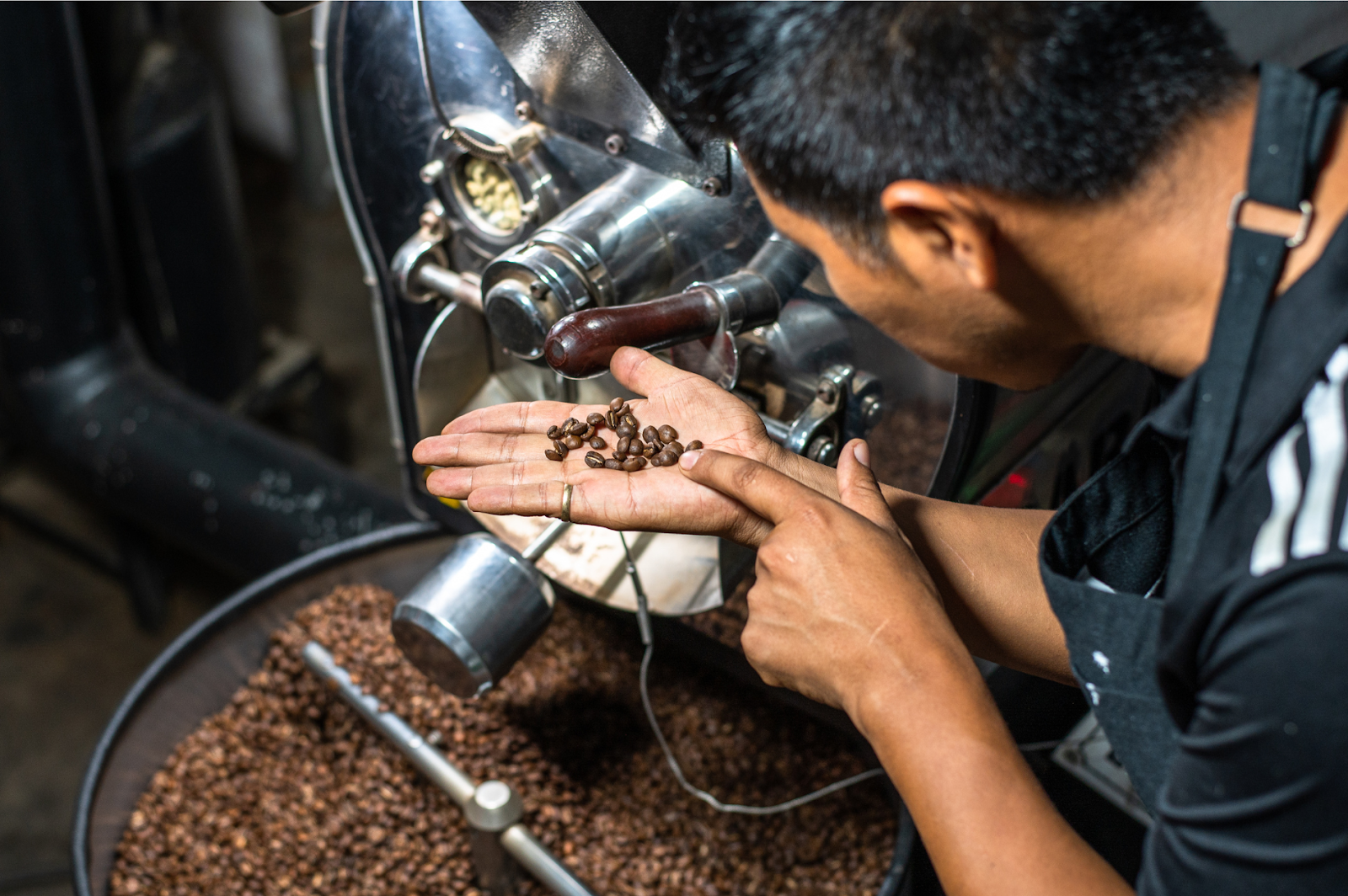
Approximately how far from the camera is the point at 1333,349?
1.96 feet

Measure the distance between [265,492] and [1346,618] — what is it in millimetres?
1517

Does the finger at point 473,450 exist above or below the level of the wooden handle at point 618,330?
below

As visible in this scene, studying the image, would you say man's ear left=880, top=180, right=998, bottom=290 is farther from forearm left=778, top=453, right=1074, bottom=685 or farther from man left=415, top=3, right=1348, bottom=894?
forearm left=778, top=453, right=1074, bottom=685

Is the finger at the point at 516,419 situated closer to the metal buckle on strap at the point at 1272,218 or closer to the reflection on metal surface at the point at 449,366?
the reflection on metal surface at the point at 449,366

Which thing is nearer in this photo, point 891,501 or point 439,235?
point 891,501

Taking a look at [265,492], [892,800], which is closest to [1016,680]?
[892,800]

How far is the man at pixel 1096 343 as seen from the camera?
574 millimetres

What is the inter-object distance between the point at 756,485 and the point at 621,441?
0.18 meters

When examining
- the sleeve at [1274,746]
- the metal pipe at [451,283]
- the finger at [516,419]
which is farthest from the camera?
the metal pipe at [451,283]

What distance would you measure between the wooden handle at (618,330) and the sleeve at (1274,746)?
1.46 feet

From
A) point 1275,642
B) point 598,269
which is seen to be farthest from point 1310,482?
point 598,269

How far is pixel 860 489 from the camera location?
839 millimetres

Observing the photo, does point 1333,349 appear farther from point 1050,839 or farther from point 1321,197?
point 1050,839

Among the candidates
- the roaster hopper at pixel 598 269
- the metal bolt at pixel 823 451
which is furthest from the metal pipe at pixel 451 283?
the metal bolt at pixel 823 451
